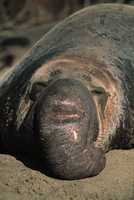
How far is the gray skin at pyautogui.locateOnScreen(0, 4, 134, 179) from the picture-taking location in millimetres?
2262

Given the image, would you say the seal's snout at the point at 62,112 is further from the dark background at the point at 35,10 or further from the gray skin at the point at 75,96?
the dark background at the point at 35,10

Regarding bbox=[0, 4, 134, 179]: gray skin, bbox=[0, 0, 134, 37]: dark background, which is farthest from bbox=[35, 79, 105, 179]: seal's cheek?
bbox=[0, 0, 134, 37]: dark background

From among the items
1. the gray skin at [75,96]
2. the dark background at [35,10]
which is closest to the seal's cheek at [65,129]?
the gray skin at [75,96]

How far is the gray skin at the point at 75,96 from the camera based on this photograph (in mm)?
2262

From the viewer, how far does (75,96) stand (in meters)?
2.30

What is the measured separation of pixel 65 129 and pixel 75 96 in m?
0.24

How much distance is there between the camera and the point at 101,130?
2609 millimetres

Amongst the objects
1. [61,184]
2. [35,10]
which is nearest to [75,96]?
[61,184]

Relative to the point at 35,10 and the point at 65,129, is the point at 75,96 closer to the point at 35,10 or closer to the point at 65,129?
the point at 65,129

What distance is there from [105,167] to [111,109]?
17.8 inches

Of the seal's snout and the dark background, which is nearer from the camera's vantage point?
the seal's snout

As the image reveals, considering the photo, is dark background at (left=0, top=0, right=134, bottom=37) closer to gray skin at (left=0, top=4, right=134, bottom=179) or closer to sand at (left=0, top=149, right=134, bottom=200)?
gray skin at (left=0, top=4, right=134, bottom=179)

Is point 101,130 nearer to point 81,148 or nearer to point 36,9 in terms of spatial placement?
point 81,148

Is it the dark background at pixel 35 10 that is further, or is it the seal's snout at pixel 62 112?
the dark background at pixel 35 10
